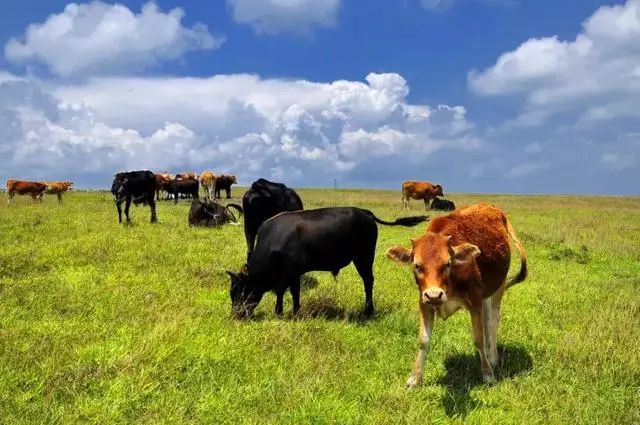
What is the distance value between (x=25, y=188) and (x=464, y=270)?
36.3 meters

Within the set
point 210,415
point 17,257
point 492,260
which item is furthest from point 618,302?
point 17,257

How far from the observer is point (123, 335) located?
7.41 metres

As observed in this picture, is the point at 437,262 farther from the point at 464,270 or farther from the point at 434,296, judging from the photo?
the point at 464,270

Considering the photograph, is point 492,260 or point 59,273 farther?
point 59,273

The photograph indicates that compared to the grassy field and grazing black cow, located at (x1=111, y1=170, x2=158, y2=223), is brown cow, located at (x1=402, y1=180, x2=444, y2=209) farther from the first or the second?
the grassy field

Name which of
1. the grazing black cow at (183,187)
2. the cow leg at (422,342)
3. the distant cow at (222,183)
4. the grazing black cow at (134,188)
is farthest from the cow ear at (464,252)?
the distant cow at (222,183)

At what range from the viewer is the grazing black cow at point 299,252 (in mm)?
8906

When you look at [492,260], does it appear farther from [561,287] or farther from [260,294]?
[561,287]

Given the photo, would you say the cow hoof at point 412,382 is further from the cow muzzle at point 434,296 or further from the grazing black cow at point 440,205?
the grazing black cow at point 440,205

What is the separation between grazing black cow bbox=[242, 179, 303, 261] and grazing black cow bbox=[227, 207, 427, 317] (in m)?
2.96

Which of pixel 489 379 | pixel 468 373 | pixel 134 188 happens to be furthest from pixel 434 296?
pixel 134 188

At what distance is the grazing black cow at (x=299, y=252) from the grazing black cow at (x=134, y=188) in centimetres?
1258

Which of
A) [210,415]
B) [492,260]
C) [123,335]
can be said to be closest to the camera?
[210,415]

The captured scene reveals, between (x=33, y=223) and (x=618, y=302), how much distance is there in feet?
53.8
